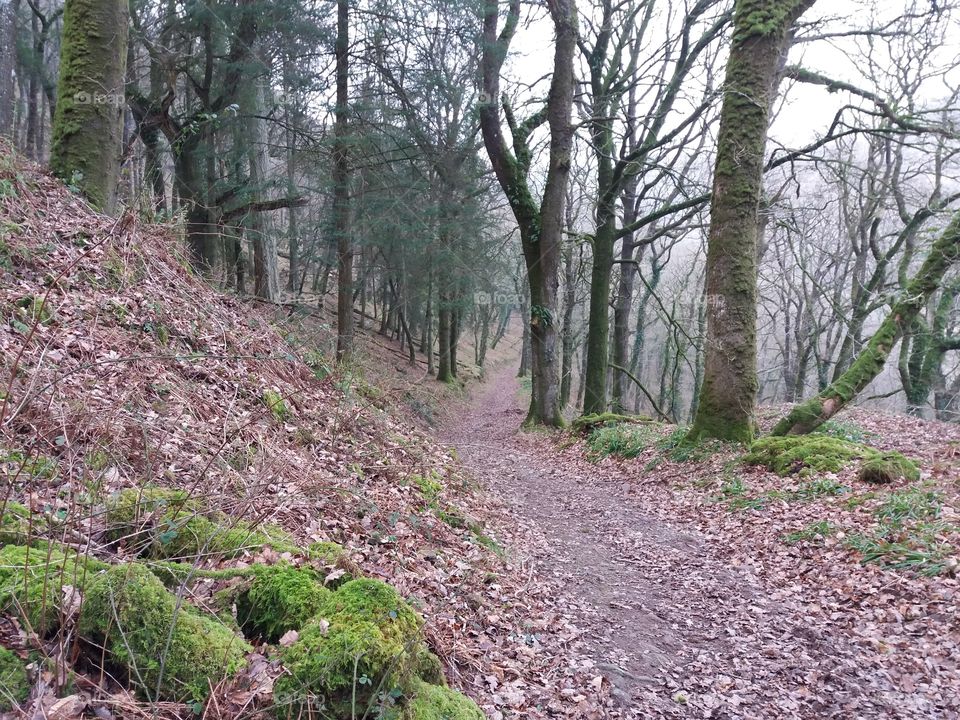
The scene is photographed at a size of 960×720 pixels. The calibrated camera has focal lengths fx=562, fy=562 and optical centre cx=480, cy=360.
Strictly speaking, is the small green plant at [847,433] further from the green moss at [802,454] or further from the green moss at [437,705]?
the green moss at [437,705]

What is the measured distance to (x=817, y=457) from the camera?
7.18m

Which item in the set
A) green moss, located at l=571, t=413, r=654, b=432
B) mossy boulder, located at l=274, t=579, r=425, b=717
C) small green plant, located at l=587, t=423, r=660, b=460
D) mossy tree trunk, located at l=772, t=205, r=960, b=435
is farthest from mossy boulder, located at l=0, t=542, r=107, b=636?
green moss, located at l=571, t=413, r=654, b=432

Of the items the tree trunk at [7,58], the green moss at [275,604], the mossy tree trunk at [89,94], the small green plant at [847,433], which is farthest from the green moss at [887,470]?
the tree trunk at [7,58]

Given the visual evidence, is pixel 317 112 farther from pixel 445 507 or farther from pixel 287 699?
pixel 287 699

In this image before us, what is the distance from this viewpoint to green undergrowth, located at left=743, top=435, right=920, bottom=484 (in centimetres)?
643

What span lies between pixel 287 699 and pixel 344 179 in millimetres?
12679

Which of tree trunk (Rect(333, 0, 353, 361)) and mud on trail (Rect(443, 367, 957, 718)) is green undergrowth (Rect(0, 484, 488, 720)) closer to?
mud on trail (Rect(443, 367, 957, 718))

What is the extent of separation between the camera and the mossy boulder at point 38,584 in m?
2.03

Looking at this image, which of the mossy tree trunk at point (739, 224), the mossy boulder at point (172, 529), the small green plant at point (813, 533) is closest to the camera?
the mossy boulder at point (172, 529)

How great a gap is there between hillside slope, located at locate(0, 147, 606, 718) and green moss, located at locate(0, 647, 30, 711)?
0.04 feet

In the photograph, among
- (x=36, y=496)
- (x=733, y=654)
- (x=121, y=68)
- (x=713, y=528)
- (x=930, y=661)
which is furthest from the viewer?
(x=121, y=68)

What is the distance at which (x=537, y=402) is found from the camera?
47.0ft

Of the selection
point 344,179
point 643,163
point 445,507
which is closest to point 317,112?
point 344,179

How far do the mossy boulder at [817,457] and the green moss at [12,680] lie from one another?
7.53 meters
